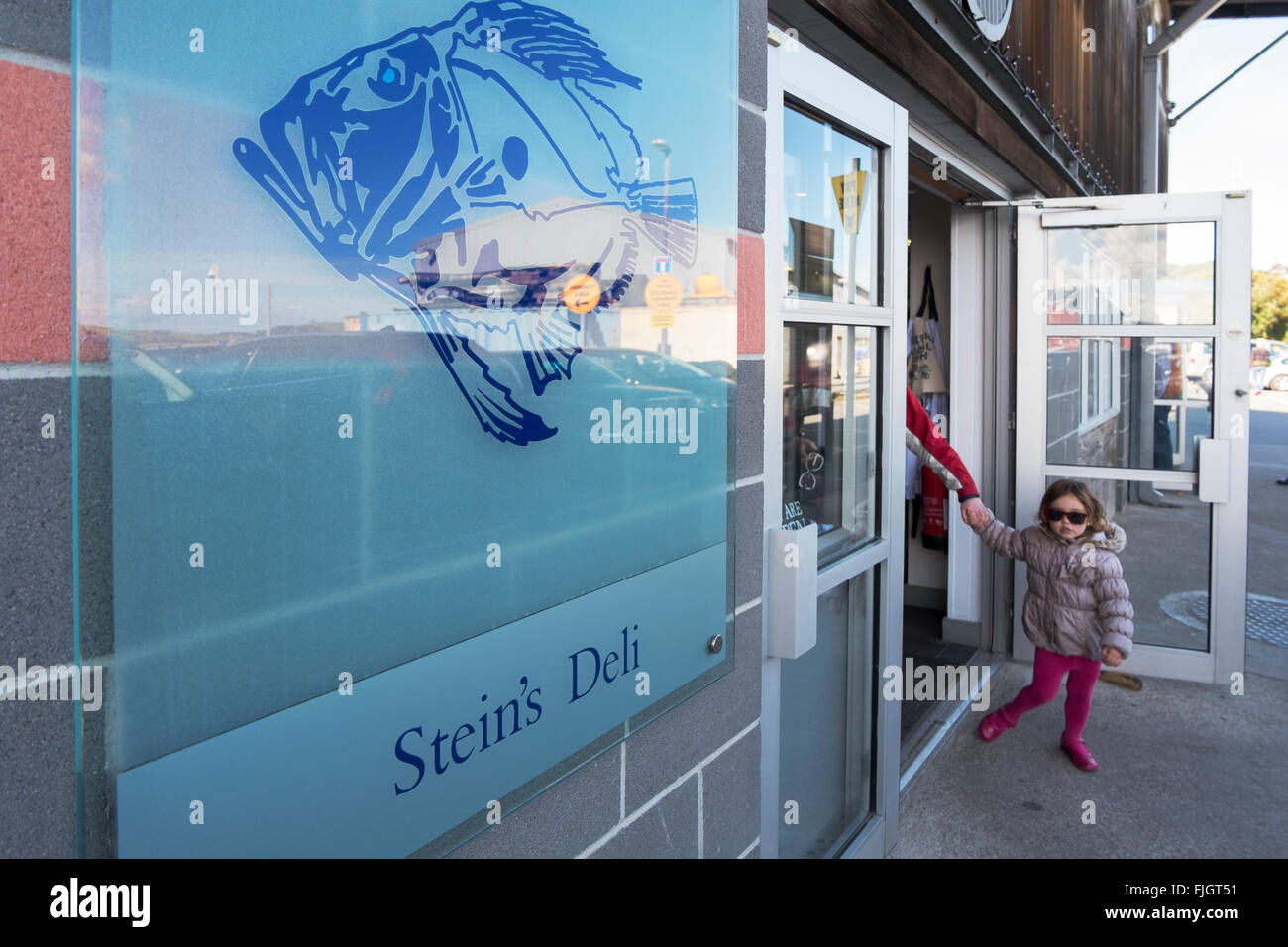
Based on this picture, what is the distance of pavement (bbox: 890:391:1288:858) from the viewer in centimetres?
312

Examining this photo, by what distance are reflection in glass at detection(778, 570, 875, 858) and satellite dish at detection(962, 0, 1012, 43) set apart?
6.54 feet

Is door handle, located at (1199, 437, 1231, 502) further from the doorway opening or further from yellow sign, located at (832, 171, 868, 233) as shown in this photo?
yellow sign, located at (832, 171, 868, 233)

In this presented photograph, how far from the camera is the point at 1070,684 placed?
3785 mm

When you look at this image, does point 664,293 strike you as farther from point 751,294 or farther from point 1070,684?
point 1070,684

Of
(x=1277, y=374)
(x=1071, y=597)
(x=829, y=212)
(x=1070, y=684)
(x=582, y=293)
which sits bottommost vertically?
(x=1070, y=684)

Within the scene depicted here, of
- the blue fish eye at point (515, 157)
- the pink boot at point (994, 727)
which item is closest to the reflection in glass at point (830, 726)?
the pink boot at point (994, 727)

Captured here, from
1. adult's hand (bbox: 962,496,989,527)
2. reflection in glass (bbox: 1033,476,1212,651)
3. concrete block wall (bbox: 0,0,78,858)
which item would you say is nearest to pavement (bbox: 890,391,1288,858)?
reflection in glass (bbox: 1033,476,1212,651)

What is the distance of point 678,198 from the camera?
163 cm

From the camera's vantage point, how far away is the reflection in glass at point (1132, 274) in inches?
177

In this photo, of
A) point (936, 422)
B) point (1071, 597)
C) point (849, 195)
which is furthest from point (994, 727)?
point (849, 195)

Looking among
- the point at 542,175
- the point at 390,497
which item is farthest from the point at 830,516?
the point at 390,497

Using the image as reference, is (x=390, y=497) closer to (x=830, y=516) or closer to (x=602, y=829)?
(x=602, y=829)

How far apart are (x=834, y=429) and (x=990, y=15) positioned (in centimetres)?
193
